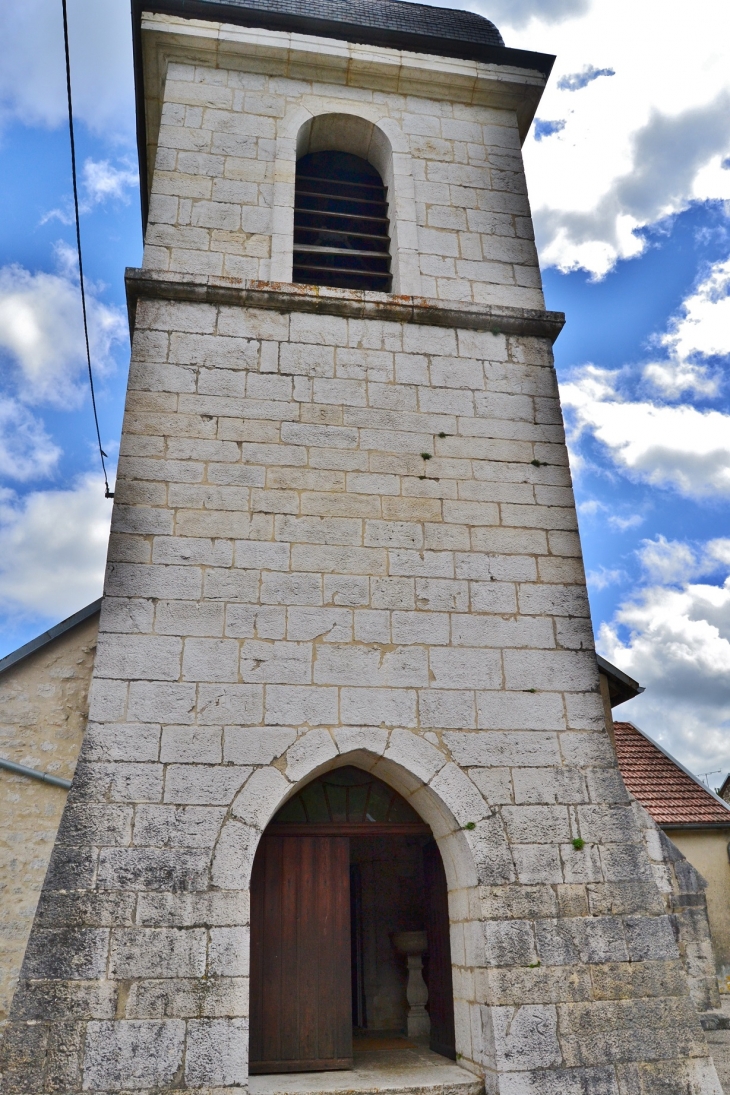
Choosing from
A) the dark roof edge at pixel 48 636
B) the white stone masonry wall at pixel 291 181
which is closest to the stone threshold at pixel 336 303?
the white stone masonry wall at pixel 291 181

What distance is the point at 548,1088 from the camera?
3408 millimetres

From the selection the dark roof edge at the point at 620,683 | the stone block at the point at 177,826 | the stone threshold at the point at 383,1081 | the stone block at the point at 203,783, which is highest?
the dark roof edge at the point at 620,683

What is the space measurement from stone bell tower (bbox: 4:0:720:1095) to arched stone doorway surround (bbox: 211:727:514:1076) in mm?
18

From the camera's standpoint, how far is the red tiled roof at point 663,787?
11.7 m

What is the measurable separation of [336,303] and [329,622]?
2.08 meters

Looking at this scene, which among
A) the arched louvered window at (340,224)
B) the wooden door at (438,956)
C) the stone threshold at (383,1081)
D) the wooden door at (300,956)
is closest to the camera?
the stone threshold at (383,1081)

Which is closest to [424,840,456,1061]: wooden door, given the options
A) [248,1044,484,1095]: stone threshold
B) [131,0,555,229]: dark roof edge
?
[248,1044,484,1095]: stone threshold

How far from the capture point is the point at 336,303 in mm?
4949

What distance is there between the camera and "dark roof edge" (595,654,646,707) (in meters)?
6.01

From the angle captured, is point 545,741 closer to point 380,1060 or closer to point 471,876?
point 471,876

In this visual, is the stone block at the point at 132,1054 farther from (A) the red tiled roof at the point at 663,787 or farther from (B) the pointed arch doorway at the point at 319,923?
(A) the red tiled roof at the point at 663,787

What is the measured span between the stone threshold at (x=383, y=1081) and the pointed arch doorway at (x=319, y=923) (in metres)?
0.16

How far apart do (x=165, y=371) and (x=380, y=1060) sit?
4.02 metres

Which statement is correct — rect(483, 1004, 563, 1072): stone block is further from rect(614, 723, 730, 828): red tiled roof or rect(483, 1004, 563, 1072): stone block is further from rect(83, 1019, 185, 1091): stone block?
rect(614, 723, 730, 828): red tiled roof
